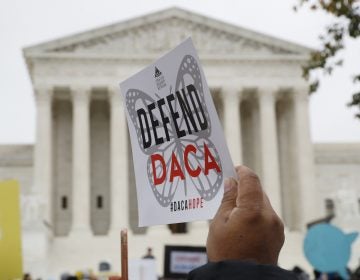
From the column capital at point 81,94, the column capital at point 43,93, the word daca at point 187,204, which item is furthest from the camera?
the column capital at point 81,94

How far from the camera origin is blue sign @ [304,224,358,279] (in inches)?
504

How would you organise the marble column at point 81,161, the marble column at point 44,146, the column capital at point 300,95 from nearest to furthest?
the marble column at point 44,146 < the marble column at point 81,161 < the column capital at point 300,95

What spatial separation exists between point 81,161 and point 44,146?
10.5 feet

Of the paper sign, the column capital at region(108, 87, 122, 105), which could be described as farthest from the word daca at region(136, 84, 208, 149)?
the column capital at region(108, 87, 122, 105)

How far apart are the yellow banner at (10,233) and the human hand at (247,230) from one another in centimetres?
305

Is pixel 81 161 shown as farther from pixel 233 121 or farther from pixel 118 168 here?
pixel 233 121

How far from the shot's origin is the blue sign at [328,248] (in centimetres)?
1279

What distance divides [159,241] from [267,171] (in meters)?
11.0

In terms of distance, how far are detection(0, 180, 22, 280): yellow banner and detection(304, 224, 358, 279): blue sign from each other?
8400 millimetres

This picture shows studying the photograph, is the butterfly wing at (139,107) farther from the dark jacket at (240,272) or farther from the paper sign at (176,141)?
the dark jacket at (240,272)

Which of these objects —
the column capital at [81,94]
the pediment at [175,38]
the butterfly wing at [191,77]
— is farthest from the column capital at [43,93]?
the butterfly wing at [191,77]

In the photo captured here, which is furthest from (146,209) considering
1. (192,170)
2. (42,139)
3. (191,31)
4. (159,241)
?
(191,31)

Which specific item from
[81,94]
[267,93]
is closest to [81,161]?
[81,94]

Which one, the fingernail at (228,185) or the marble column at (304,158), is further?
the marble column at (304,158)
